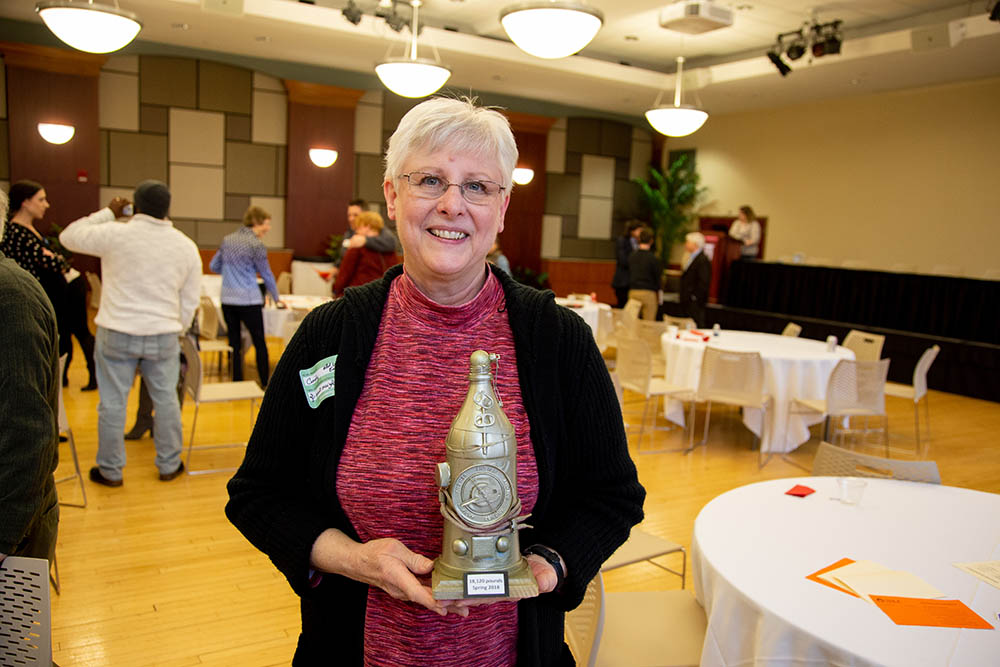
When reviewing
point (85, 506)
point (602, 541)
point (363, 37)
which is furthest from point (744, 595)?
point (363, 37)

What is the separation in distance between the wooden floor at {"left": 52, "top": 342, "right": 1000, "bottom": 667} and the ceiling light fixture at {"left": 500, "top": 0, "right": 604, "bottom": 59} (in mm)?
3067

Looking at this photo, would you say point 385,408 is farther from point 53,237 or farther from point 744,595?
point 53,237

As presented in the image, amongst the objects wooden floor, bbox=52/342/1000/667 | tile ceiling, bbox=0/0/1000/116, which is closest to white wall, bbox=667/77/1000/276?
tile ceiling, bbox=0/0/1000/116

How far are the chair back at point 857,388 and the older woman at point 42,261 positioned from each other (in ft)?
17.4

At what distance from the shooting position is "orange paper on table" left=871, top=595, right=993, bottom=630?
1.86 metres

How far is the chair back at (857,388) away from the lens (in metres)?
5.61

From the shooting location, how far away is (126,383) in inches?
170

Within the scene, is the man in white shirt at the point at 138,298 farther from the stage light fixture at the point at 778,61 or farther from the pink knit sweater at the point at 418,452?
the stage light fixture at the point at 778,61

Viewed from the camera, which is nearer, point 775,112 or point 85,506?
point 85,506

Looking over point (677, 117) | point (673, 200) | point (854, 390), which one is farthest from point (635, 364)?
point (673, 200)

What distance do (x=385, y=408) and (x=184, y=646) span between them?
7.38ft

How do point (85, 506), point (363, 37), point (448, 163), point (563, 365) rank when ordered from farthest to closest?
1. point (363, 37)
2. point (85, 506)
3. point (563, 365)
4. point (448, 163)

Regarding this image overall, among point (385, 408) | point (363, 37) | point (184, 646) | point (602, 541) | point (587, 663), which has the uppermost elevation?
point (363, 37)

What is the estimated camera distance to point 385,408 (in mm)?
1243
